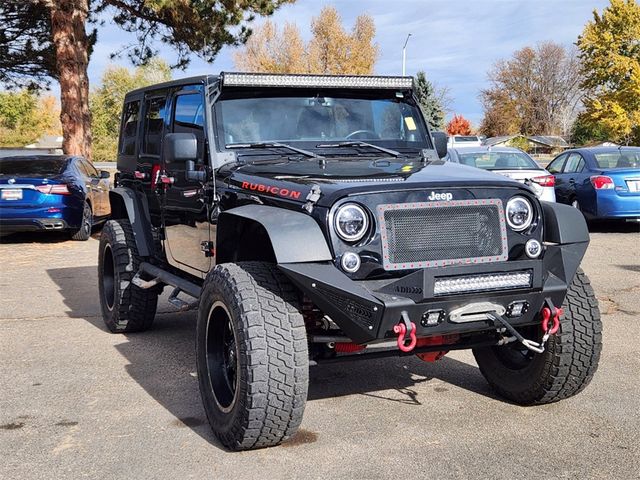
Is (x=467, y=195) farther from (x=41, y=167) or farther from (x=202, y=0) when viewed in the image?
(x=202, y=0)

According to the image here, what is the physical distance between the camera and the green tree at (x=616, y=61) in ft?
153

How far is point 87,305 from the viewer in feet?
26.9

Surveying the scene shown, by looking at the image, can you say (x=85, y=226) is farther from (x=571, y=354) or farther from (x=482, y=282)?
(x=482, y=282)

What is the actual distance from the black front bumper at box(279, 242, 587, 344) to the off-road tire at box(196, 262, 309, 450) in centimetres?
22

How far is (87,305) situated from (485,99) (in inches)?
3293

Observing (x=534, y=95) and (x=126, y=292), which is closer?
(x=126, y=292)

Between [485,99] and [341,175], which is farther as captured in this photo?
[485,99]

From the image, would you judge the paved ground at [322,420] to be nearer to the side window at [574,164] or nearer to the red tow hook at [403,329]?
the red tow hook at [403,329]

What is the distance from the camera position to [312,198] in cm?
397

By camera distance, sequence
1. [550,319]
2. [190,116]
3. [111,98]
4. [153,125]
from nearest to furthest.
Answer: [550,319]
[190,116]
[153,125]
[111,98]

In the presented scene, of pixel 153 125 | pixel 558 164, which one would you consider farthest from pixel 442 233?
pixel 558 164

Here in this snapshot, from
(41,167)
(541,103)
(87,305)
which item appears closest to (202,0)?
(41,167)

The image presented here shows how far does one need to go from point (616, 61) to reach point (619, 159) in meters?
36.5

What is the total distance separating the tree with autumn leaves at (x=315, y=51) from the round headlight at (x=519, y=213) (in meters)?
46.8
